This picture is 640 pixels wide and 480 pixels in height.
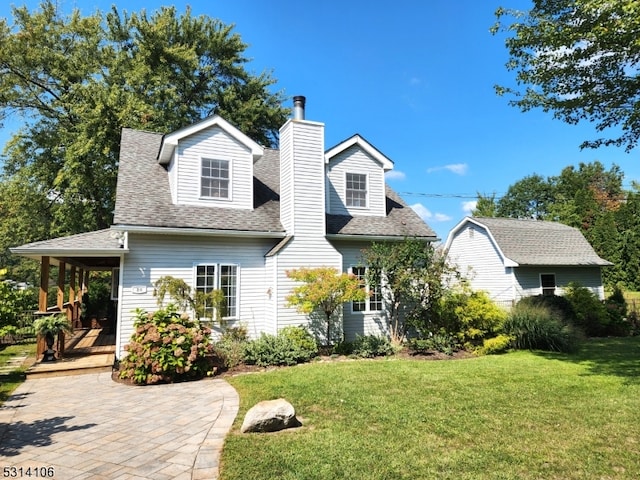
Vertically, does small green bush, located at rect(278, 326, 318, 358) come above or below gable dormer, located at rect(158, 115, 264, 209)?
below

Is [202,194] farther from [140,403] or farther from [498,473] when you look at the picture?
[498,473]

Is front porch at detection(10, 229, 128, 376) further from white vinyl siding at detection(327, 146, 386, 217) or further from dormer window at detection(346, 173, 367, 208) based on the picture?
dormer window at detection(346, 173, 367, 208)

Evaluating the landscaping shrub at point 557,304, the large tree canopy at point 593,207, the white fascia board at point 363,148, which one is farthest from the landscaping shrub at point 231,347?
the large tree canopy at point 593,207

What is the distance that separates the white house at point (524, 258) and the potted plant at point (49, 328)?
1509 cm

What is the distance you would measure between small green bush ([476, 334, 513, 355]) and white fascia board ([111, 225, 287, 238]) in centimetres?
675

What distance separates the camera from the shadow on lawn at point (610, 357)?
28.2ft

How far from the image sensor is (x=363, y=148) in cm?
1362

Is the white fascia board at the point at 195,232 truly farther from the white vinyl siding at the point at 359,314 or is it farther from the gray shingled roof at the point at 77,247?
the white vinyl siding at the point at 359,314

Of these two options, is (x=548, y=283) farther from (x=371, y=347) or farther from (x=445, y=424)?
(x=445, y=424)

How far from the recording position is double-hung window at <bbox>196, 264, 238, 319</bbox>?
1090cm

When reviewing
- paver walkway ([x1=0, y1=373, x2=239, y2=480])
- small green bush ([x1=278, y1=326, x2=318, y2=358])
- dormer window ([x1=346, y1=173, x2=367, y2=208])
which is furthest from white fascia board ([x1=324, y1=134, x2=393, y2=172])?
paver walkway ([x1=0, y1=373, x2=239, y2=480])

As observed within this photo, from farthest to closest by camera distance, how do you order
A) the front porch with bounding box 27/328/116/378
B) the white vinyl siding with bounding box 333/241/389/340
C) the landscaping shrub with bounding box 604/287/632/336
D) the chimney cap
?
the landscaping shrub with bounding box 604/287/632/336, the chimney cap, the white vinyl siding with bounding box 333/241/389/340, the front porch with bounding box 27/328/116/378

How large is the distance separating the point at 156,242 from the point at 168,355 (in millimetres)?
3444

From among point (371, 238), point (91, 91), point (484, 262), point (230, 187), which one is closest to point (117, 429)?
point (230, 187)
